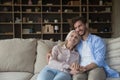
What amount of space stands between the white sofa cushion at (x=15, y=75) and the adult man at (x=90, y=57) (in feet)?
2.07

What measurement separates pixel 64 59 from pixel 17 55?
0.71m

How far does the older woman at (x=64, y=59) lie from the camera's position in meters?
2.63

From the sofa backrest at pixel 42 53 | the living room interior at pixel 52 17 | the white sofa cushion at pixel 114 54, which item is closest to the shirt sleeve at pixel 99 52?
the white sofa cushion at pixel 114 54

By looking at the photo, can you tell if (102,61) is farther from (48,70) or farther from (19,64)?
(19,64)

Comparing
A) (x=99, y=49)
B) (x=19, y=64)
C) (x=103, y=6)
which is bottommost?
(x=19, y=64)

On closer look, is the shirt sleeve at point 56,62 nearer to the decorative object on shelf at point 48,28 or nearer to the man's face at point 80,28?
the man's face at point 80,28

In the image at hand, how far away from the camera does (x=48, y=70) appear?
2.64 metres

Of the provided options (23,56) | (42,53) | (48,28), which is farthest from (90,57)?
(48,28)

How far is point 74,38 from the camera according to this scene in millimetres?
2807

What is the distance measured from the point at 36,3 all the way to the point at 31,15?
1.45 feet

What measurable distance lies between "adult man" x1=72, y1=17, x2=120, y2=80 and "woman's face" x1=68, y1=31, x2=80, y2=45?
76 mm

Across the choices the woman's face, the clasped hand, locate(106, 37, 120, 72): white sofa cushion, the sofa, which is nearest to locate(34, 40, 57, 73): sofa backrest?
the sofa

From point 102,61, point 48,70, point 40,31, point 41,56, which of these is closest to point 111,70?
point 102,61

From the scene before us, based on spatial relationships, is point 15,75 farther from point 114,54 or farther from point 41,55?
point 114,54
